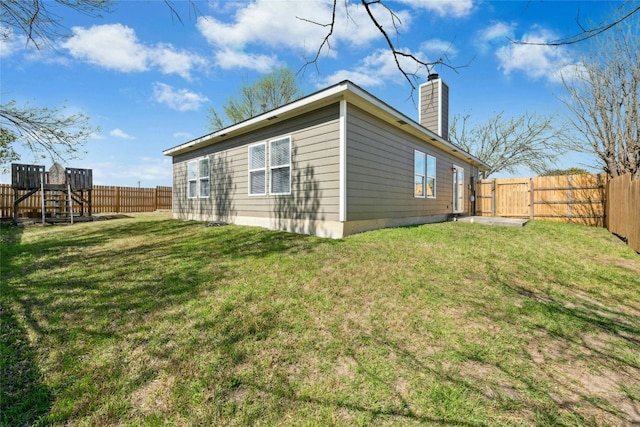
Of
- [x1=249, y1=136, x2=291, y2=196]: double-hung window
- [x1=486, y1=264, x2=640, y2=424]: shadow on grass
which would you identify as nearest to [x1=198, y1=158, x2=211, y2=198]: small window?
[x1=249, y1=136, x2=291, y2=196]: double-hung window

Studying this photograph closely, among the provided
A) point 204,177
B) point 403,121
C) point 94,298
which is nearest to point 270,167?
point 403,121

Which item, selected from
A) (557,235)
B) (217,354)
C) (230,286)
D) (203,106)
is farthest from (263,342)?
(203,106)

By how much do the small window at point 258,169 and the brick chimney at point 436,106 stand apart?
706 cm

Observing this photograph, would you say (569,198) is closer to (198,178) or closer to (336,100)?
(336,100)

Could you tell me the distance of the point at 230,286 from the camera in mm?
3812

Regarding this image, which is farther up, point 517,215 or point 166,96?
point 166,96

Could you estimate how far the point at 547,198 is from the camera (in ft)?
38.6

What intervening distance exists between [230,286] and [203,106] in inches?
821

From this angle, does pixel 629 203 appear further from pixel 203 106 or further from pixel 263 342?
pixel 203 106

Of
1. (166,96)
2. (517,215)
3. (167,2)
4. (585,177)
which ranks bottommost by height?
(517,215)

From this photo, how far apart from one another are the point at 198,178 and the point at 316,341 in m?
10.0

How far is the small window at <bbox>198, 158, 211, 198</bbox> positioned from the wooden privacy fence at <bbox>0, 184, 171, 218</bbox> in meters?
8.51

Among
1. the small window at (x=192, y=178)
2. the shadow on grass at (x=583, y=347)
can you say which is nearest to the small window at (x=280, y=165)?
the small window at (x=192, y=178)

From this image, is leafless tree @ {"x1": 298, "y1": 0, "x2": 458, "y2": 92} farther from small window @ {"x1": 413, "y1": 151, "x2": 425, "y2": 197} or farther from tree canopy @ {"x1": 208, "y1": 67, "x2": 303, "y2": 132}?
tree canopy @ {"x1": 208, "y1": 67, "x2": 303, "y2": 132}
